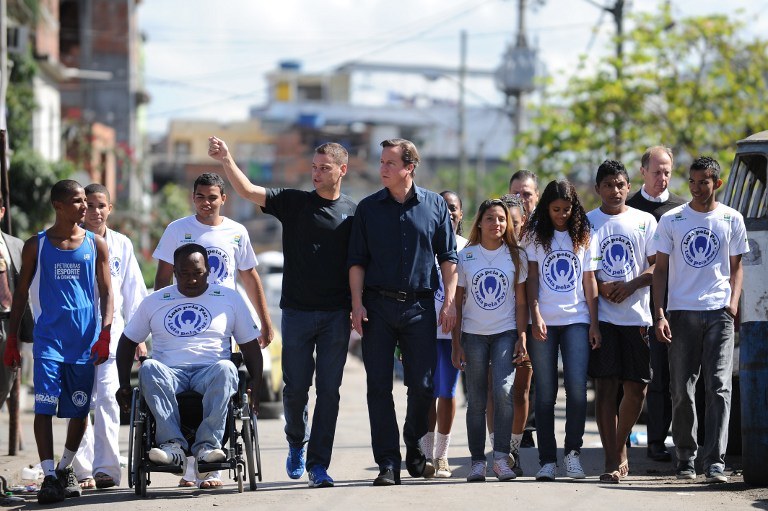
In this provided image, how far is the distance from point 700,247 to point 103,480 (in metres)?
4.48

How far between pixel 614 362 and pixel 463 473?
1545 mm

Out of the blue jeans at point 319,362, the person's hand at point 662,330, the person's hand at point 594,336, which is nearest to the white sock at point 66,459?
the blue jeans at point 319,362

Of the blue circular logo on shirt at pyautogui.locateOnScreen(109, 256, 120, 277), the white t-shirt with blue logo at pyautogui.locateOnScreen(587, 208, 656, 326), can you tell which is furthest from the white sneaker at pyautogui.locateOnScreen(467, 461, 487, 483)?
the blue circular logo on shirt at pyautogui.locateOnScreen(109, 256, 120, 277)

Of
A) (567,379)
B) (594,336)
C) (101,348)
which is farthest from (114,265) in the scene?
(594,336)

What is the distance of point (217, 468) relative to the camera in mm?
9188

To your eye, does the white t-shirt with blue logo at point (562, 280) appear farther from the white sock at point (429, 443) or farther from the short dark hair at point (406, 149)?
the white sock at point (429, 443)

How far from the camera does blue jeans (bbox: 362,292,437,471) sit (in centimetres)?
979

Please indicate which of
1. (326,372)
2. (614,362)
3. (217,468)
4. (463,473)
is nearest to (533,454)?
(463,473)

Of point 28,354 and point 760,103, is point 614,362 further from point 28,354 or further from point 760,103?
point 760,103

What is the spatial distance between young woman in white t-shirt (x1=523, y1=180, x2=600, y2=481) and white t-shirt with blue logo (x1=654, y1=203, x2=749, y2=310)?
0.60m

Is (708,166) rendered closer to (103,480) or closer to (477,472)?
(477,472)

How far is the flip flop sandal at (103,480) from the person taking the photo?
10242mm

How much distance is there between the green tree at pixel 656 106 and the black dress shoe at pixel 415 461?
19787 mm

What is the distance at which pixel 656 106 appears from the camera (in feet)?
99.3
